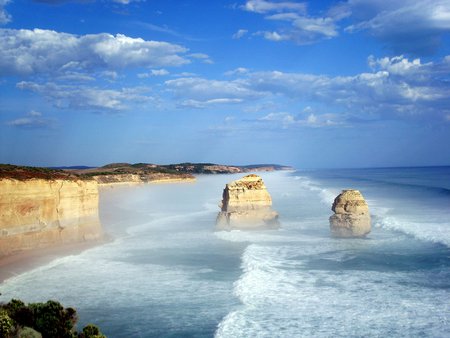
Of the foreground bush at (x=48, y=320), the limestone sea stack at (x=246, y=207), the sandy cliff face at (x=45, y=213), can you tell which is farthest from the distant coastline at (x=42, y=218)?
the foreground bush at (x=48, y=320)

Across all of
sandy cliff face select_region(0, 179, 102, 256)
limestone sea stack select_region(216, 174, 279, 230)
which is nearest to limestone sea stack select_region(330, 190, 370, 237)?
limestone sea stack select_region(216, 174, 279, 230)

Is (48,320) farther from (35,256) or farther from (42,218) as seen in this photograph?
(42,218)

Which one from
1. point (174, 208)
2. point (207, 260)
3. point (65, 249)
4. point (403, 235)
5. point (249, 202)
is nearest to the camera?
point (207, 260)

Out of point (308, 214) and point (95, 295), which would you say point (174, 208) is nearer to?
point (308, 214)

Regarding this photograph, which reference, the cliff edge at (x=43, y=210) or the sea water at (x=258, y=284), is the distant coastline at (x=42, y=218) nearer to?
the cliff edge at (x=43, y=210)

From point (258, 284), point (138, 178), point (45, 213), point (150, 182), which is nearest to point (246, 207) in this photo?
point (45, 213)

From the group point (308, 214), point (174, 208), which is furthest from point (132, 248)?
A: point (174, 208)
